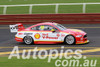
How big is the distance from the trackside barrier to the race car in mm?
8937

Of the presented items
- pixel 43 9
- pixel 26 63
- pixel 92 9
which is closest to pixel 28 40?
pixel 26 63

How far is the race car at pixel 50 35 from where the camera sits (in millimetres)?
19703

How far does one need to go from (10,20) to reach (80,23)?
Result: 6.63 m

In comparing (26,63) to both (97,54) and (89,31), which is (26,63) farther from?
(89,31)

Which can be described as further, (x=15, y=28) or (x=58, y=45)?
(x=15, y=28)

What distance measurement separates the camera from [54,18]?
97.8 ft

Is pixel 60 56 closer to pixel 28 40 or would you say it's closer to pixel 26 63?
pixel 26 63

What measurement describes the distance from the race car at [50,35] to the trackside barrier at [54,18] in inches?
352

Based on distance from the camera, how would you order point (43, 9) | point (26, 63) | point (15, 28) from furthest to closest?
point (43, 9) → point (15, 28) → point (26, 63)

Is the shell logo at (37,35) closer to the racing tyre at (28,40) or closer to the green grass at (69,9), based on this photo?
the racing tyre at (28,40)

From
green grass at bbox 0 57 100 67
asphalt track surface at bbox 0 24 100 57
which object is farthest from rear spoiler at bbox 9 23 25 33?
green grass at bbox 0 57 100 67

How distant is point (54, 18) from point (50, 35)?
9825 mm

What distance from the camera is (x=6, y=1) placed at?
152 ft

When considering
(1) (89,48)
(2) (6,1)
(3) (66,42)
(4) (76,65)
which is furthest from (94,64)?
(2) (6,1)
